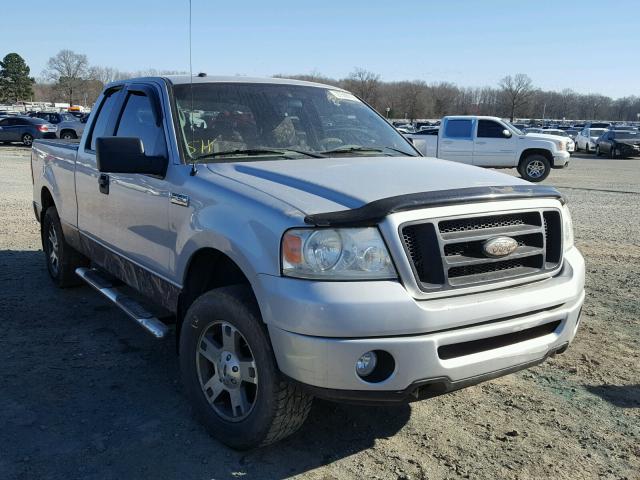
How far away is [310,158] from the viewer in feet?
12.5

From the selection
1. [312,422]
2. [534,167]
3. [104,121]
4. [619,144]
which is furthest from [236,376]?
[619,144]

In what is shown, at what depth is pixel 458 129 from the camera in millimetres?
19438

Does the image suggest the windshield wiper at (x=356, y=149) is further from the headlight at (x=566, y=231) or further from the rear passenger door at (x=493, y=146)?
the rear passenger door at (x=493, y=146)

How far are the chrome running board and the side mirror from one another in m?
0.96

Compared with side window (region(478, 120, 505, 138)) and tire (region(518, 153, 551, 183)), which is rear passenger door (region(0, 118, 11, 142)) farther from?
tire (region(518, 153, 551, 183))

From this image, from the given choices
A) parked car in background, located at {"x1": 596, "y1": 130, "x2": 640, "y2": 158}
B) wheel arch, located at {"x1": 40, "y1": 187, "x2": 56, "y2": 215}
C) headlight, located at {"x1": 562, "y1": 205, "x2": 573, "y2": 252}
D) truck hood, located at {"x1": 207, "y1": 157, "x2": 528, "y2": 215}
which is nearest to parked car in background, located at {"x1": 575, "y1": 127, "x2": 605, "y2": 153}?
parked car in background, located at {"x1": 596, "y1": 130, "x2": 640, "y2": 158}

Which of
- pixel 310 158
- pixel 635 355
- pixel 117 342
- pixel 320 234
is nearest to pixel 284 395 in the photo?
pixel 320 234

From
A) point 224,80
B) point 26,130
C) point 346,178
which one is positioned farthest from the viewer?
point 26,130

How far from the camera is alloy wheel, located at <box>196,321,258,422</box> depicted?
302cm

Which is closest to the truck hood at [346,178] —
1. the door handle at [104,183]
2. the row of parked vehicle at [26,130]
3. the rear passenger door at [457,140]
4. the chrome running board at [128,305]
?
the chrome running board at [128,305]

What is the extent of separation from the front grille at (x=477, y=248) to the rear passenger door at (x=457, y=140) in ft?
54.2

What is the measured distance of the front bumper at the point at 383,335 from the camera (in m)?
2.55

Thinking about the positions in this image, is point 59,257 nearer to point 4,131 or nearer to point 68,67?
point 4,131

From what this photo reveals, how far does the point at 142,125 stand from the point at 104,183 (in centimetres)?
56
